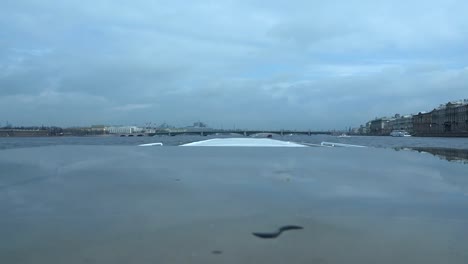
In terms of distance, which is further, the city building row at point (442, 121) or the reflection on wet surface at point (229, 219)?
the city building row at point (442, 121)

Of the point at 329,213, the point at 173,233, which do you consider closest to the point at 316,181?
the point at 329,213

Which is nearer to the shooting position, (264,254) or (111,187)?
(264,254)

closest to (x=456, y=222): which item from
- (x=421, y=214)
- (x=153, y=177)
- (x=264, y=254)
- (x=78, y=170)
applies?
(x=421, y=214)

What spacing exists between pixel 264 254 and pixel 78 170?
7.30m

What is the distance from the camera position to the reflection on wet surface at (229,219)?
11.0ft

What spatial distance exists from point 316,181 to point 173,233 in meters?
4.27

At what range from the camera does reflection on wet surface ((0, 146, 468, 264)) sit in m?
3.37

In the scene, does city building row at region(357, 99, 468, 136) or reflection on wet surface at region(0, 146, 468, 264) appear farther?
city building row at region(357, 99, 468, 136)

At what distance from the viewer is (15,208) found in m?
5.09

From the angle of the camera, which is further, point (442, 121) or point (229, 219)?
point (442, 121)

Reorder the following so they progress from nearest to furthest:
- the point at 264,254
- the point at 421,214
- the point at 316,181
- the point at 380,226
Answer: the point at 264,254, the point at 380,226, the point at 421,214, the point at 316,181

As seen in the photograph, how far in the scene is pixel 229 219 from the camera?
453 centimetres

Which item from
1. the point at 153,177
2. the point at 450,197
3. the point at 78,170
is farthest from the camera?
the point at 78,170

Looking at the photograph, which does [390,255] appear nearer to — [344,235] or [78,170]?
[344,235]
